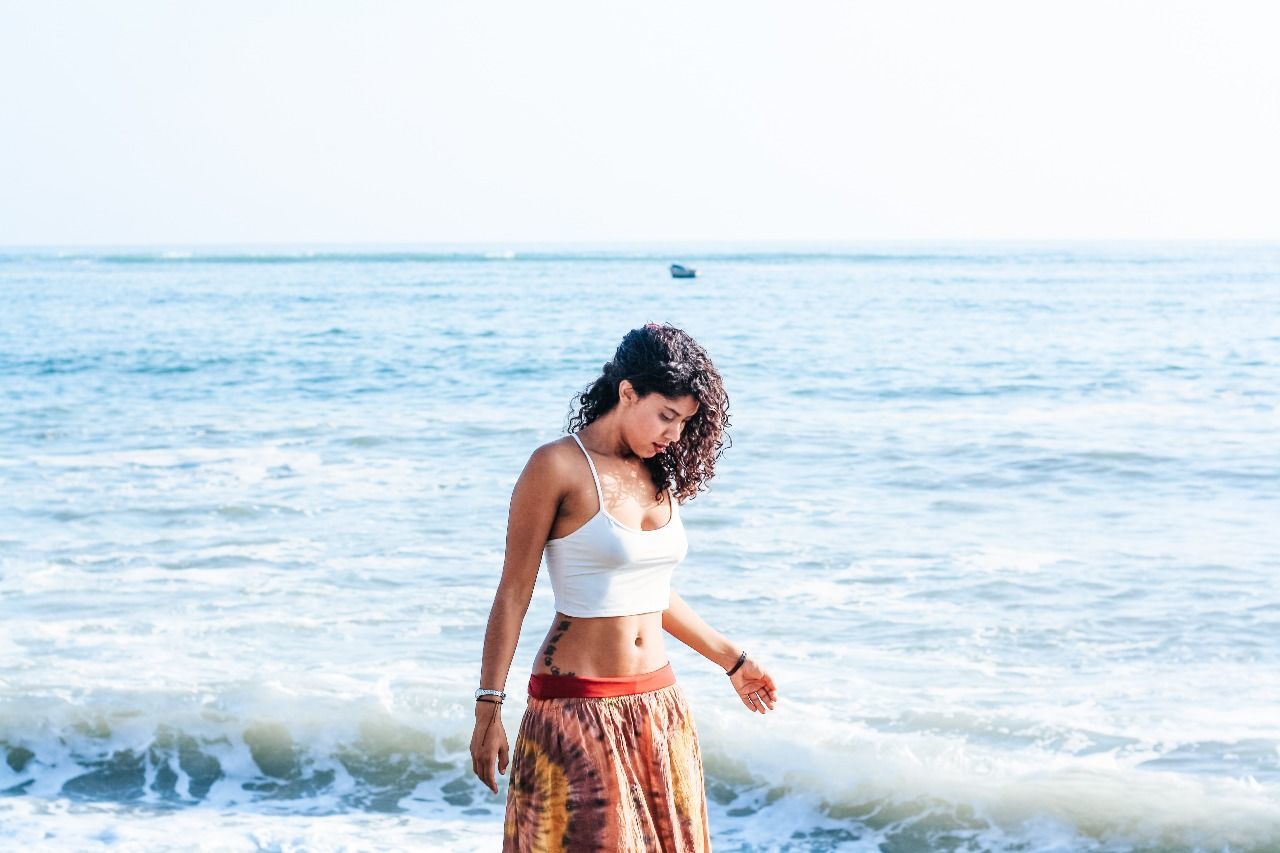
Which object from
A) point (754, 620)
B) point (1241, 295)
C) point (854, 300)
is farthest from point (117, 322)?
point (1241, 295)

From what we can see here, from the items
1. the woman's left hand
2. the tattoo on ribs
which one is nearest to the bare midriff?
the tattoo on ribs

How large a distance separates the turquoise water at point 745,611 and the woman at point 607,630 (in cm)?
271

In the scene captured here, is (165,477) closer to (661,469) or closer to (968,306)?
(661,469)

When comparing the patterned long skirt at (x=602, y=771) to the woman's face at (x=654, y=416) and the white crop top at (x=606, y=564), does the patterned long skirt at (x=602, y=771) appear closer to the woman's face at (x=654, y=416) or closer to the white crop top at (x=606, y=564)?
the white crop top at (x=606, y=564)

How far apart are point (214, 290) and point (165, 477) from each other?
48.3 m

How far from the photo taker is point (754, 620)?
810cm

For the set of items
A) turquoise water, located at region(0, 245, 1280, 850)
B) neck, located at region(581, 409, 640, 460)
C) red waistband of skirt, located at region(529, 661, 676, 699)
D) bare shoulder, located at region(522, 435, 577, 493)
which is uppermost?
neck, located at region(581, 409, 640, 460)

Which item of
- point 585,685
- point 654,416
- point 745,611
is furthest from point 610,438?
point 745,611

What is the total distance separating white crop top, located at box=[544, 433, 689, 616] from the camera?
9.34ft

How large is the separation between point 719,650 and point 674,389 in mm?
723

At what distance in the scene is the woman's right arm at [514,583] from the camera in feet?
9.30

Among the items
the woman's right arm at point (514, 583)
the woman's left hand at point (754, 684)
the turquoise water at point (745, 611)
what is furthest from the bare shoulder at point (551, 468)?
the turquoise water at point (745, 611)

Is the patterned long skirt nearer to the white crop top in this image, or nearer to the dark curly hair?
the white crop top

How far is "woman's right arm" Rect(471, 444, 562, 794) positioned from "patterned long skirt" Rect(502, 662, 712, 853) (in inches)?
Answer: 2.6
